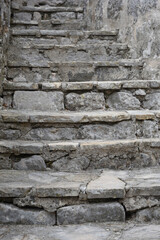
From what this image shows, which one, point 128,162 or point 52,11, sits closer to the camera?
point 128,162

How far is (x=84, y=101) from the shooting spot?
116 inches

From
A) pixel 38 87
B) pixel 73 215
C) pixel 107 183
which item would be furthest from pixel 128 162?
pixel 38 87

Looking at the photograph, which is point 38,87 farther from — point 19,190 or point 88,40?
point 88,40

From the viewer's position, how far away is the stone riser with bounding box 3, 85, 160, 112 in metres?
2.93

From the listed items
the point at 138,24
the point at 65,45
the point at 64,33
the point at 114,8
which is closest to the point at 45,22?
the point at 64,33

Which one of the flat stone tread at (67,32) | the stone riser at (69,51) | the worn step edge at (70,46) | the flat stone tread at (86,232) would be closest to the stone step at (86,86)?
the stone riser at (69,51)

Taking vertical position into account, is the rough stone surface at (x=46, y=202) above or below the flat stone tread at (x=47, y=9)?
below

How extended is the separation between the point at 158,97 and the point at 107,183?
4.13ft

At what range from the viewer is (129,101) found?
295cm

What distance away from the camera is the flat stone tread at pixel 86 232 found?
167cm

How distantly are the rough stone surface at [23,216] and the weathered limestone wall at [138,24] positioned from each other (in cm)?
214

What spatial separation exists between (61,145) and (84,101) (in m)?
0.75

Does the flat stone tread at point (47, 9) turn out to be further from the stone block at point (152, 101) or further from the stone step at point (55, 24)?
the stone block at point (152, 101)

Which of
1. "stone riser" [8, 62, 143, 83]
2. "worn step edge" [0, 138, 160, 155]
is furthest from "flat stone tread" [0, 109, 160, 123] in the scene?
"stone riser" [8, 62, 143, 83]
